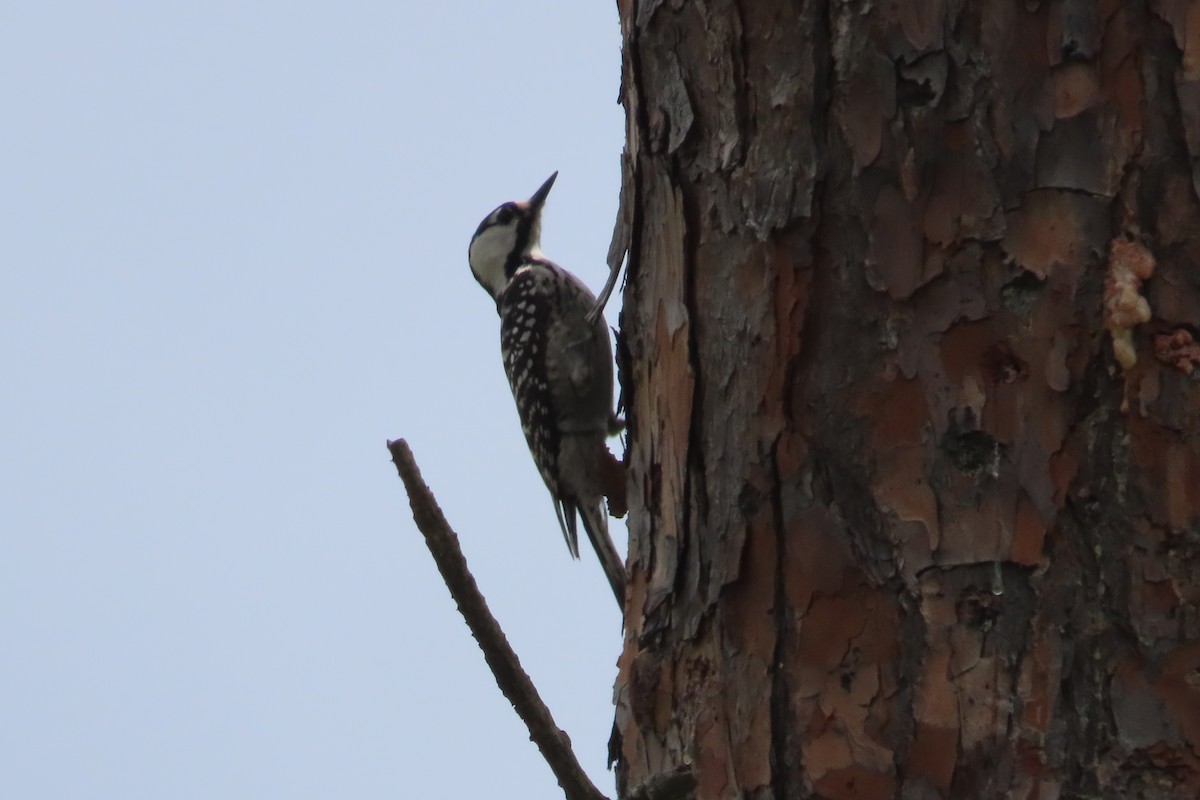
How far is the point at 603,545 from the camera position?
5723 millimetres

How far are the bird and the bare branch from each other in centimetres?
361

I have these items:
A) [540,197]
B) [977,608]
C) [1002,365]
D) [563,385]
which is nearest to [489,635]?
[977,608]

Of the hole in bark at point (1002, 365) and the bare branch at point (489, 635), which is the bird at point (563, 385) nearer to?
the bare branch at point (489, 635)

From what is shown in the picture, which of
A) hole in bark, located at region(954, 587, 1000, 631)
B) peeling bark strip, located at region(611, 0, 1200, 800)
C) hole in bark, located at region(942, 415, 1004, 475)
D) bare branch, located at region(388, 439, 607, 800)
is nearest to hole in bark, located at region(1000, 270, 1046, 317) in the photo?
peeling bark strip, located at region(611, 0, 1200, 800)

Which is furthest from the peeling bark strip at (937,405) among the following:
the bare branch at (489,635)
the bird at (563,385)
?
the bird at (563,385)

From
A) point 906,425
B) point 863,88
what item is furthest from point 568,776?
point 863,88

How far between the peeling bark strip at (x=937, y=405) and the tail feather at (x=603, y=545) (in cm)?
298

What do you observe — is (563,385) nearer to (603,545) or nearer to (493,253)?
(603,545)

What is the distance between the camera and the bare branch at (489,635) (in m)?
2.25

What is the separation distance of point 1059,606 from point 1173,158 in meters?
0.65

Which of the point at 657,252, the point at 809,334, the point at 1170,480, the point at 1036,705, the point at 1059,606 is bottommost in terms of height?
the point at 1036,705

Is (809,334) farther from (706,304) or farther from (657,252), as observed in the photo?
(657,252)

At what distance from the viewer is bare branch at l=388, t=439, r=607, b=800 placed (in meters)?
2.25

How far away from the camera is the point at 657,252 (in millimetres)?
2523
